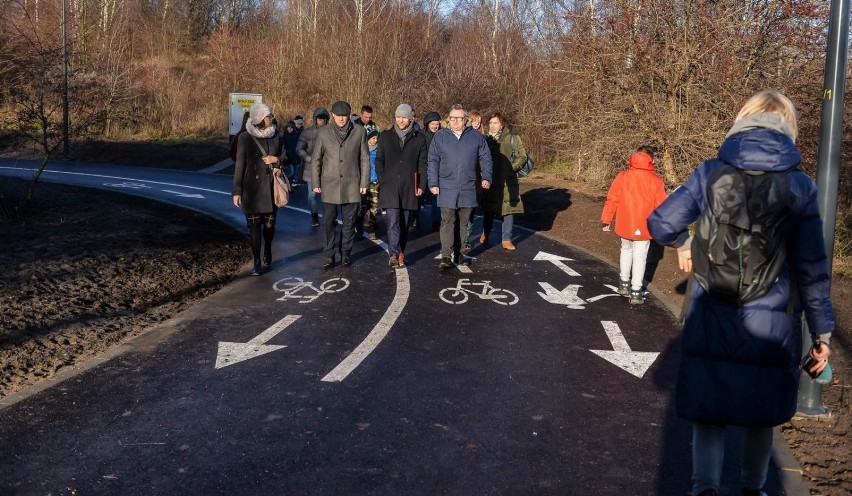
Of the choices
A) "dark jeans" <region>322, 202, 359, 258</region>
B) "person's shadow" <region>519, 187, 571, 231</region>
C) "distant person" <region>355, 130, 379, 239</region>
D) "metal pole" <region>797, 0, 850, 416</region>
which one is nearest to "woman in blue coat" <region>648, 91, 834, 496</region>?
"metal pole" <region>797, 0, 850, 416</region>

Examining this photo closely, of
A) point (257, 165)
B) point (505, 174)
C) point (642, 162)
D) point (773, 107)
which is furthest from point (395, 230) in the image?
point (773, 107)

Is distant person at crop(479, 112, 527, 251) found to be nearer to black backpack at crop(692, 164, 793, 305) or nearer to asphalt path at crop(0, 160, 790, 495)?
asphalt path at crop(0, 160, 790, 495)

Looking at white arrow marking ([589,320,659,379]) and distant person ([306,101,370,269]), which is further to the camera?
distant person ([306,101,370,269])

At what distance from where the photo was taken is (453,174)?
1150 centimetres

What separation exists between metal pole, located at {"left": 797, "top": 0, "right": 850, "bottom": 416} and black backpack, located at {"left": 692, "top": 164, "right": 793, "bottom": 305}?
238 centimetres

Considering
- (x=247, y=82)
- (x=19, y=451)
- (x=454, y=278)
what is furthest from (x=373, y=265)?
(x=247, y=82)

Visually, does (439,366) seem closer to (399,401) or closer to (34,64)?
(399,401)

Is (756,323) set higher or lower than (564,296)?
higher

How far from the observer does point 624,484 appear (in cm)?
491

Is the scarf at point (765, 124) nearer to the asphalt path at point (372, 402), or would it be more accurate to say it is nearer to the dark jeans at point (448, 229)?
the asphalt path at point (372, 402)

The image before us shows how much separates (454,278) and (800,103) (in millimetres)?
7282

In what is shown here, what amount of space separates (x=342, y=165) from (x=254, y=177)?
1190 mm

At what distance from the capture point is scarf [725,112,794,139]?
390cm

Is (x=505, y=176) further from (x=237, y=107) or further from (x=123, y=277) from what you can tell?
(x=237, y=107)
